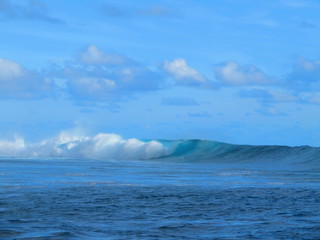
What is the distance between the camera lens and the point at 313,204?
8.67 metres

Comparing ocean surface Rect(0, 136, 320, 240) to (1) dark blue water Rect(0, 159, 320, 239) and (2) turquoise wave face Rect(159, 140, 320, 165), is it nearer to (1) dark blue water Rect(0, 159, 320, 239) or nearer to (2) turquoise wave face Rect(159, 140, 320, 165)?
(1) dark blue water Rect(0, 159, 320, 239)

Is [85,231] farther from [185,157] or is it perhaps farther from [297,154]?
[185,157]

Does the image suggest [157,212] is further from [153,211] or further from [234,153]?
[234,153]

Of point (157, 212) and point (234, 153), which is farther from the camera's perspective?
point (234, 153)

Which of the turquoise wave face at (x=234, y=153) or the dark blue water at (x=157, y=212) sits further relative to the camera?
the turquoise wave face at (x=234, y=153)

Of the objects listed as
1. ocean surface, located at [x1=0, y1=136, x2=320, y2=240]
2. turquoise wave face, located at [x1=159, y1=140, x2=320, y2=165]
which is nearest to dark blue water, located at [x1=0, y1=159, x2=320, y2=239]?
ocean surface, located at [x1=0, y1=136, x2=320, y2=240]

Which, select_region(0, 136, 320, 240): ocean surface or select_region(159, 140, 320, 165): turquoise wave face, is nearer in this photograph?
select_region(0, 136, 320, 240): ocean surface

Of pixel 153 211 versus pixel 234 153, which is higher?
pixel 234 153

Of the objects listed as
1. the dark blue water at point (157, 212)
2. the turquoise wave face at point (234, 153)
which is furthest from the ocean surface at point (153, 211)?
the turquoise wave face at point (234, 153)

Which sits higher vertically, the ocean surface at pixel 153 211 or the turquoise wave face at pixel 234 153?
the turquoise wave face at pixel 234 153

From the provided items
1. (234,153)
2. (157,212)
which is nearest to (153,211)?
(157,212)

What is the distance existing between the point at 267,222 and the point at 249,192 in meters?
3.81

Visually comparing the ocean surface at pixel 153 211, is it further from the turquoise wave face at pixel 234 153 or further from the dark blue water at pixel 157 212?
the turquoise wave face at pixel 234 153

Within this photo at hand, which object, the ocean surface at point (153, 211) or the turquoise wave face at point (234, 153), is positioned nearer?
the ocean surface at point (153, 211)
